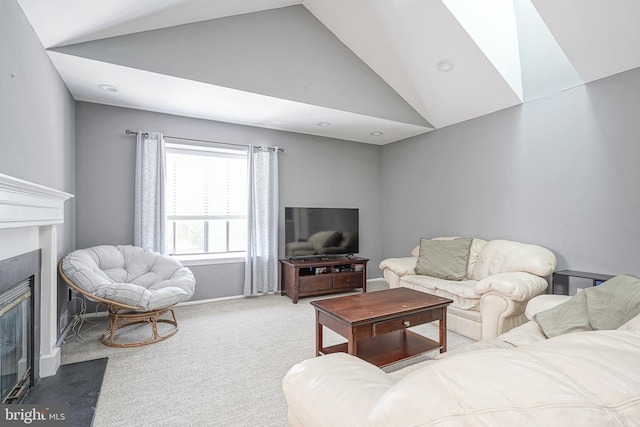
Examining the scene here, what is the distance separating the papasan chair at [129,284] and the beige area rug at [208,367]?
229 millimetres

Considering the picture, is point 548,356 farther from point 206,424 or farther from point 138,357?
point 138,357

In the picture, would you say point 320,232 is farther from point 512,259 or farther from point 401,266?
point 512,259

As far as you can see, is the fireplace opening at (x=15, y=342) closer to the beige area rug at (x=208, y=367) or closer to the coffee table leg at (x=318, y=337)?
the beige area rug at (x=208, y=367)

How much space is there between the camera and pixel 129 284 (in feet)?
9.71

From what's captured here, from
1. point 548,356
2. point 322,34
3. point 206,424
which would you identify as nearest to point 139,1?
point 322,34

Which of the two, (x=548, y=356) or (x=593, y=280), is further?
(x=593, y=280)

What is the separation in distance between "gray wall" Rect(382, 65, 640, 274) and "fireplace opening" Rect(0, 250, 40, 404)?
456cm

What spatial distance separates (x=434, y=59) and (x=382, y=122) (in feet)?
3.35

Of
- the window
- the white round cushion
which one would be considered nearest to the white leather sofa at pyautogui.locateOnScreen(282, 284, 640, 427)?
the white round cushion

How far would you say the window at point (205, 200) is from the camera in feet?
14.4

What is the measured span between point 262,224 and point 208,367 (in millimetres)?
2386

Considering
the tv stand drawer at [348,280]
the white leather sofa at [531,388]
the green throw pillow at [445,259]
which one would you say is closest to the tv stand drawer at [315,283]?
the tv stand drawer at [348,280]

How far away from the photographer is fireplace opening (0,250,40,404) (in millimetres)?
1788

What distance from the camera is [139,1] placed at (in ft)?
8.33
